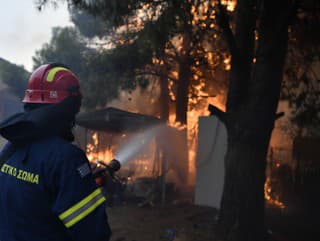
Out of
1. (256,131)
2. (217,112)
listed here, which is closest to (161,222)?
(217,112)

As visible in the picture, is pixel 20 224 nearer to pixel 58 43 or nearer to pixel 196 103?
pixel 196 103

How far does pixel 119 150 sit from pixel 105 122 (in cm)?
371

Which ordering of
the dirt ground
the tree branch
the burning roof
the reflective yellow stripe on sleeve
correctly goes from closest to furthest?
the reflective yellow stripe on sleeve, the tree branch, the dirt ground, the burning roof

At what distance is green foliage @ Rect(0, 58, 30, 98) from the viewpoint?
25031 mm

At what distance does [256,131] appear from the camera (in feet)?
18.4

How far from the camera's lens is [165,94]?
581 inches

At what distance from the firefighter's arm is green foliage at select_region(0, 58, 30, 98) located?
84.5ft

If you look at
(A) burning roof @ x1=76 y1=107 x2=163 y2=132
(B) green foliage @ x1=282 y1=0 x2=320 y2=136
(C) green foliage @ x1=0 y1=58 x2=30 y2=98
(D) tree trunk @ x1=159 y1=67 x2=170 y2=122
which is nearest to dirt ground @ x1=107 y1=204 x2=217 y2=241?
(A) burning roof @ x1=76 y1=107 x2=163 y2=132

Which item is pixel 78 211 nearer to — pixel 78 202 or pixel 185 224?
pixel 78 202

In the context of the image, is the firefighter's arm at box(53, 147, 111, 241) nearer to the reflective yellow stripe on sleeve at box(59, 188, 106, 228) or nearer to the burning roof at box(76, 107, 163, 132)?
the reflective yellow stripe on sleeve at box(59, 188, 106, 228)

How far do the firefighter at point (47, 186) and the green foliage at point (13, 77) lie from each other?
25454 mm

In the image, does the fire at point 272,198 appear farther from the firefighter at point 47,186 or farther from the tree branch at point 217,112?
the firefighter at point 47,186

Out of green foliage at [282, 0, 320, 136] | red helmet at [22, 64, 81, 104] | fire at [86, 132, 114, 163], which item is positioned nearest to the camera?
red helmet at [22, 64, 81, 104]

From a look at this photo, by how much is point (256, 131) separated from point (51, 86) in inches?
169
